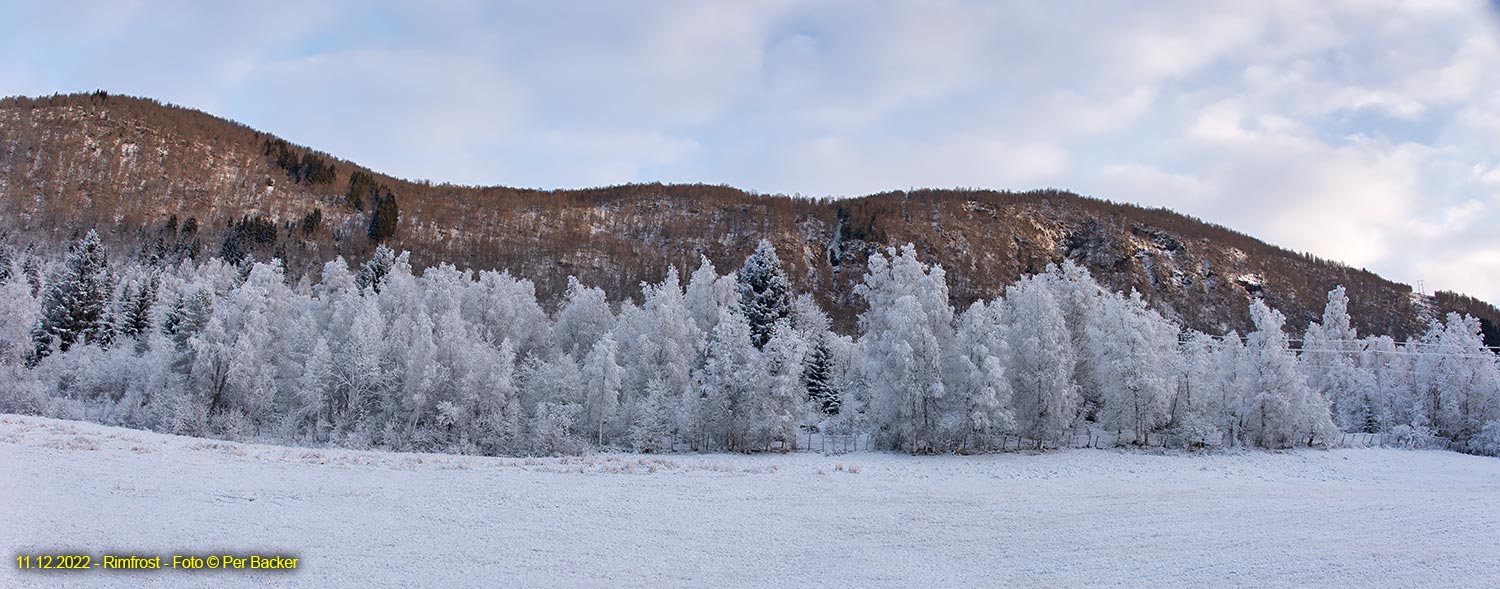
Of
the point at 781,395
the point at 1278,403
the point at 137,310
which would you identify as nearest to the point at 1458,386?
the point at 1278,403

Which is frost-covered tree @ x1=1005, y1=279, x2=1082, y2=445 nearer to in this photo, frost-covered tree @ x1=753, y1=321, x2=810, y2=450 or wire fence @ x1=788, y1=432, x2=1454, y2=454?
wire fence @ x1=788, y1=432, x2=1454, y2=454

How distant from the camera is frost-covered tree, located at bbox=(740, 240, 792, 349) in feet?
173

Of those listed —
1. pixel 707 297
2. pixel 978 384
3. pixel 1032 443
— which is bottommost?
pixel 1032 443

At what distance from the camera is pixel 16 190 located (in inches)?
7461

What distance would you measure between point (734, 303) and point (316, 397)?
2736 centimetres

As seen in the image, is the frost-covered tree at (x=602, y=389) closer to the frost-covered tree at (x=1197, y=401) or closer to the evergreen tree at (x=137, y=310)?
the frost-covered tree at (x=1197, y=401)

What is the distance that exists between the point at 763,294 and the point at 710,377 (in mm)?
8822

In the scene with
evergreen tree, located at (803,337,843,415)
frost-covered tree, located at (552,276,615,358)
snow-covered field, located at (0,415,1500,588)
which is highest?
frost-covered tree, located at (552,276,615,358)

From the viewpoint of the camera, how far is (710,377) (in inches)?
1861

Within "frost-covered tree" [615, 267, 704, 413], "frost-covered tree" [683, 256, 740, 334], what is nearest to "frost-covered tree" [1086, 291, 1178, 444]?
"frost-covered tree" [683, 256, 740, 334]

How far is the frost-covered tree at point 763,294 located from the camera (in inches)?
2073

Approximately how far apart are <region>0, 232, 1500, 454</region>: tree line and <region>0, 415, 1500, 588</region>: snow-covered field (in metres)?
14.4

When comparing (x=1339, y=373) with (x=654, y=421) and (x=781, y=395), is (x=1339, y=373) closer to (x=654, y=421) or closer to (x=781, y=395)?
(x=781, y=395)

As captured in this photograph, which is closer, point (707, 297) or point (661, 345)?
point (661, 345)
